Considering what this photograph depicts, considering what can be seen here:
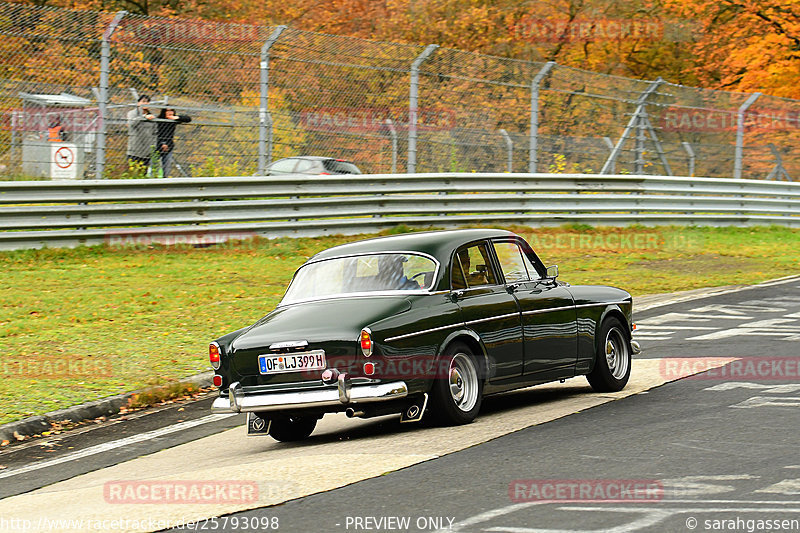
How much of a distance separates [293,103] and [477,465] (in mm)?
13112

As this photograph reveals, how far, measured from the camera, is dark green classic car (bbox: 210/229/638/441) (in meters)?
7.87

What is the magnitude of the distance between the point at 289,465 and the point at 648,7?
38.7m

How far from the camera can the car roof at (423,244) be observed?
351 inches

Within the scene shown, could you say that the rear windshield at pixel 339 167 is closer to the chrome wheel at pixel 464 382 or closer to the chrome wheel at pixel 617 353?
the chrome wheel at pixel 617 353

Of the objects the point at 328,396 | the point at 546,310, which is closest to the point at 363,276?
the point at 328,396

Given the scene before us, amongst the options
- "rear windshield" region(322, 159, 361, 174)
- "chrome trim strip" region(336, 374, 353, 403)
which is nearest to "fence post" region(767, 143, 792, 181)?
"rear windshield" region(322, 159, 361, 174)

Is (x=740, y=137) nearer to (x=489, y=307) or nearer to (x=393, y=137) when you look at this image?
(x=393, y=137)

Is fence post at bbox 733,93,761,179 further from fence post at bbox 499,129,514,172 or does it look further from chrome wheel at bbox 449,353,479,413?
chrome wheel at bbox 449,353,479,413

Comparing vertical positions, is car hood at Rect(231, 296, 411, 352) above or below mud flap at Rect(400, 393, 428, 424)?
above

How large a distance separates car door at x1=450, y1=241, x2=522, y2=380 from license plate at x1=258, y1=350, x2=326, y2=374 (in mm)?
1229

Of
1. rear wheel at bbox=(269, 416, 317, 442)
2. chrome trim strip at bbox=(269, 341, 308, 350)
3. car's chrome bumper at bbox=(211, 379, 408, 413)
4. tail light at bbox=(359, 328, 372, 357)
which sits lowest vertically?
rear wheel at bbox=(269, 416, 317, 442)

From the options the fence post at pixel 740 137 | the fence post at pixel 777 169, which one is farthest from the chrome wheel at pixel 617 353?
the fence post at pixel 777 169

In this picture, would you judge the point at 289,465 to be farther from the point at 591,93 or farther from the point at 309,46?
the point at 591,93

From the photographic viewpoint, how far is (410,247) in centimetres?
900
